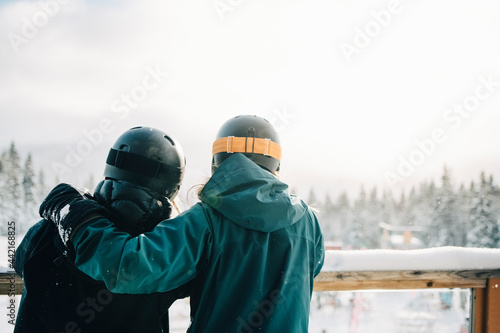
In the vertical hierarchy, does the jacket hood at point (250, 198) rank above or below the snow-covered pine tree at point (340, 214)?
above

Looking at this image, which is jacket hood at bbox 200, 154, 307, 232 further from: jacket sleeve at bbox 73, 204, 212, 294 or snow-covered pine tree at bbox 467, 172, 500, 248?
snow-covered pine tree at bbox 467, 172, 500, 248

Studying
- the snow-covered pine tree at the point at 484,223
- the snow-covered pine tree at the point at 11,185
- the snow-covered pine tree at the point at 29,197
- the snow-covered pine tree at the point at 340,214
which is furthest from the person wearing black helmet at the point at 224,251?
the snow-covered pine tree at the point at 340,214

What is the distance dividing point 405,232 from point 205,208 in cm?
7605

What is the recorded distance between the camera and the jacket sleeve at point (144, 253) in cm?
151

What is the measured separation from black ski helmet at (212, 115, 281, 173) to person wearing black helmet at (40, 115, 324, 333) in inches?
15.8

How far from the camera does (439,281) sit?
2.85m

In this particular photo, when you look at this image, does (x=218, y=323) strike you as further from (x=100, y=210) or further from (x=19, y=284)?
(x=19, y=284)

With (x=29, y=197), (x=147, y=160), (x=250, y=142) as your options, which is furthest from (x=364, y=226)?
(x=147, y=160)

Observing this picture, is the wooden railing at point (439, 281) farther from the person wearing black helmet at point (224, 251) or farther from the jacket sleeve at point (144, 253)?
the jacket sleeve at point (144, 253)

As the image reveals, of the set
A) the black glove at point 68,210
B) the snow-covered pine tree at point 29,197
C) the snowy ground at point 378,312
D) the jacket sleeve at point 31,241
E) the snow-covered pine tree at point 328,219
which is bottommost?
the snowy ground at point 378,312

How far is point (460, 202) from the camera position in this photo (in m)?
50.7

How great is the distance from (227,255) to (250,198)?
30 centimetres

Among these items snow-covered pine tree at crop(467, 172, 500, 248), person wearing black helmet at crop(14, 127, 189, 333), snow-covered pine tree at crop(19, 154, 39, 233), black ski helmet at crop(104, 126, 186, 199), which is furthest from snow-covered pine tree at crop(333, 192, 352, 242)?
person wearing black helmet at crop(14, 127, 189, 333)

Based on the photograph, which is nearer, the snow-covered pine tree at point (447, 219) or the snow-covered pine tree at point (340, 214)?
the snow-covered pine tree at point (447, 219)
